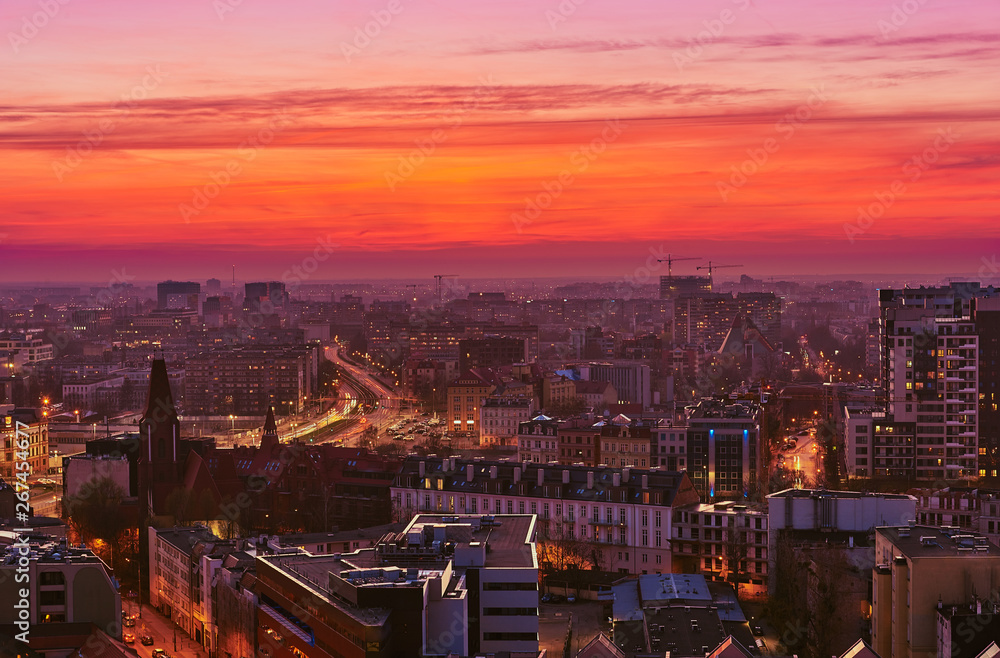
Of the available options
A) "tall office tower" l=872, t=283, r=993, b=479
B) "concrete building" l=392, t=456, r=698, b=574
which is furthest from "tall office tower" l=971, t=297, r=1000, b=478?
"concrete building" l=392, t=456, r=698, b=574

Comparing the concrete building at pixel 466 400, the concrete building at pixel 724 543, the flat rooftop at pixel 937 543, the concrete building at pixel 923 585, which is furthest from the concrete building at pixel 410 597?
the concrete building at pixel 466 400

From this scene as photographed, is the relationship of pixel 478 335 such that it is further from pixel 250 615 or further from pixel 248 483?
pixel 250 615

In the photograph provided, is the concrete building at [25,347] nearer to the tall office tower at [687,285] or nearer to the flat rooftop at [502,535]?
the tall office tower at [687,285]

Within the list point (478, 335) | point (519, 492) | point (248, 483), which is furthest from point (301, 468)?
point (478, 335)

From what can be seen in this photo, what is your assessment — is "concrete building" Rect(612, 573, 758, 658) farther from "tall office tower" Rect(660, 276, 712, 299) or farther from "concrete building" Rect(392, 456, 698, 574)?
"tall office tower" Rect(660, 276, 712, 299)

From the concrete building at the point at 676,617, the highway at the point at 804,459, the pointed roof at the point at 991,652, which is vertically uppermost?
the highway at the point at 804,459
